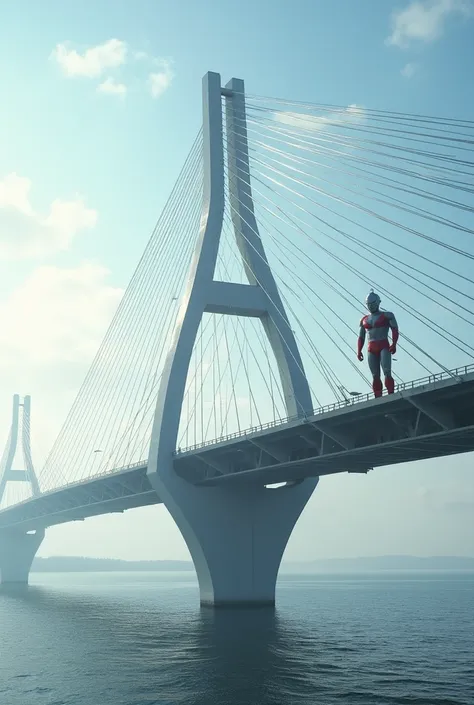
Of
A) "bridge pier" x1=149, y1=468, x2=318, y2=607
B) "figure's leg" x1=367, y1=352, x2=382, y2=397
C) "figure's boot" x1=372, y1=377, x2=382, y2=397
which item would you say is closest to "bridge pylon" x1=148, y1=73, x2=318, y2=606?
"bridge pier" x1=149, y1=468, x2=318, y2=607

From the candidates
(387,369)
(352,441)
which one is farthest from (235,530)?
(387,369)

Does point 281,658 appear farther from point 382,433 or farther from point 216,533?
point 216,533

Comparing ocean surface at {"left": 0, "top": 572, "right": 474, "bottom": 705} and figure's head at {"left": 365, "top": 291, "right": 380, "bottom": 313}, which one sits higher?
figure's head at {"left": 365, "top": 291, "right": 380, "bottom": 313}

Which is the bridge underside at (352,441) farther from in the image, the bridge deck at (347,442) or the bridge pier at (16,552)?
the bridge pier at (16,552)

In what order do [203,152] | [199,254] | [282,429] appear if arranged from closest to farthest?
[282,429]
[199,254]
[203,152]

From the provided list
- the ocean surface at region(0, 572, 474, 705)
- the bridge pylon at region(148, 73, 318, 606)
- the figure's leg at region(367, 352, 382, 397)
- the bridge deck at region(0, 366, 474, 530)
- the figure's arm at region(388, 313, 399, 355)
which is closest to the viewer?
the ocean surface at region(0, 572, 474, 705)

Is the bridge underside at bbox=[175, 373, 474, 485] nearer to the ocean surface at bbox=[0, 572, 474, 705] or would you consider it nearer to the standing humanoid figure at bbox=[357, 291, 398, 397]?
the standing humanoid figure at bbox=[357, 291, 398, 397]

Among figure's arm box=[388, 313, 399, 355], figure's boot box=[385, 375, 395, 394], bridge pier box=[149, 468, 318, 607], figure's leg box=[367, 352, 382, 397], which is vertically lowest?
bridge pier box=[149, 468, 318, 607]

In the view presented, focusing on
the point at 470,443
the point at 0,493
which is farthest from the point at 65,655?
the point at 0,493
